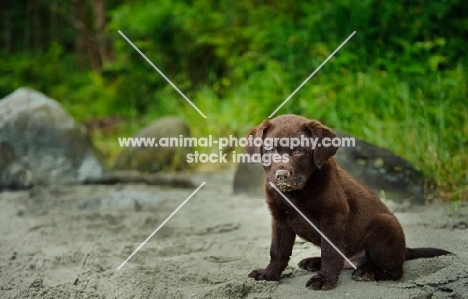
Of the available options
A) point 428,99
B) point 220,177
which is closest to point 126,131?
point 220,177

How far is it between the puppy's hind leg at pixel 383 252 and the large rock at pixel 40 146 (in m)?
5.01

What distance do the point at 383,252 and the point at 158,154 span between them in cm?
562

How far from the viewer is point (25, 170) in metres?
7.47

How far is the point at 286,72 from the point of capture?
892cm

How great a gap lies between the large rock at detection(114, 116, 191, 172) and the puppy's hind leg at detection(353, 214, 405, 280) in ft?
17.5

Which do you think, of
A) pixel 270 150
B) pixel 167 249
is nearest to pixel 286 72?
pixel 167 249

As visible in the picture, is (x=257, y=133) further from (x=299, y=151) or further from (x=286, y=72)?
(x=286, y=72)

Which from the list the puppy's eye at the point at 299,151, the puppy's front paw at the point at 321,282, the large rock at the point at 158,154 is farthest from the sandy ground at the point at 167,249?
the large rock at the point at 158,154

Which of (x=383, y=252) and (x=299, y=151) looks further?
(x=383, y=252)

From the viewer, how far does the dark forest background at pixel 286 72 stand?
670 centimetres

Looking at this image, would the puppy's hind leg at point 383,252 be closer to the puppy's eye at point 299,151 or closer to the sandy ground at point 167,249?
the sandy ground at point 167,249

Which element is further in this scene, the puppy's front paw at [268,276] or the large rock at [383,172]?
the large rock at [383,172]

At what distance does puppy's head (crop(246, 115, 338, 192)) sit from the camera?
3201mm

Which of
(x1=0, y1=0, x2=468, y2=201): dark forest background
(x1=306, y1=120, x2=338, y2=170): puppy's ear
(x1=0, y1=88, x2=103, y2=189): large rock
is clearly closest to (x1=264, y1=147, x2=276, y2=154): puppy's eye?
(x1=306, y1=120, x2=338, y2=170): puppy's ear
